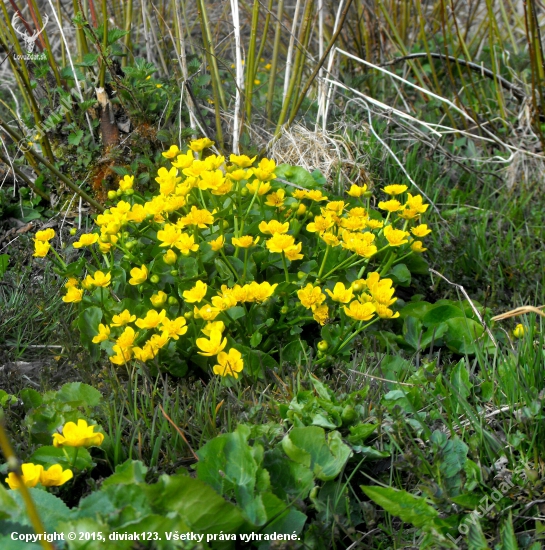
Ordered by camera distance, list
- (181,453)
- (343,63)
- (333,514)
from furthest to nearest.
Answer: (343,63) → (181,453) → (333,514)

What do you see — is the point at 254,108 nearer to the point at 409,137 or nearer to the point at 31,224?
the point at 409,137

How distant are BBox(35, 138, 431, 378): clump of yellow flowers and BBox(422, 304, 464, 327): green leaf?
0.24 metres

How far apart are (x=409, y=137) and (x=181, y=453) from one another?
8.43 ft

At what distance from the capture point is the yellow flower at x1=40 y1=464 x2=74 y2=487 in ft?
4.26

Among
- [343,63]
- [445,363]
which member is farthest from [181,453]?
Result: [343,63]

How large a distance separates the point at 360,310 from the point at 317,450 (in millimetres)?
482

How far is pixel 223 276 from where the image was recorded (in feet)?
6.88

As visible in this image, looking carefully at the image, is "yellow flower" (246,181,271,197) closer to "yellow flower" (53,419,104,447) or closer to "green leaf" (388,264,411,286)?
"green leaf" (388,264,411,286)

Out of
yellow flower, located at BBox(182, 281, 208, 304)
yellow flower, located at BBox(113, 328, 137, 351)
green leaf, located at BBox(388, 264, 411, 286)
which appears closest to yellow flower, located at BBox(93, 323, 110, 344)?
yellow flower, located at BBox(113, 328, 137, 351)

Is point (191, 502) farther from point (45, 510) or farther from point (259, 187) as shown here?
point (259, 187)

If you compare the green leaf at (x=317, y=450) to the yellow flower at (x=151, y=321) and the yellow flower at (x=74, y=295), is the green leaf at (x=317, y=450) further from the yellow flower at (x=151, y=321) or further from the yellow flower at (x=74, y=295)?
the yellow flower at (x=74, y=295)

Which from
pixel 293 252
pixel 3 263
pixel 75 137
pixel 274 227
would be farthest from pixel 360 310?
pixel 75 137

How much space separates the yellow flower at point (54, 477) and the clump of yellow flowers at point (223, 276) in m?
0.48

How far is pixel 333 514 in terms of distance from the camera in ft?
4.36
